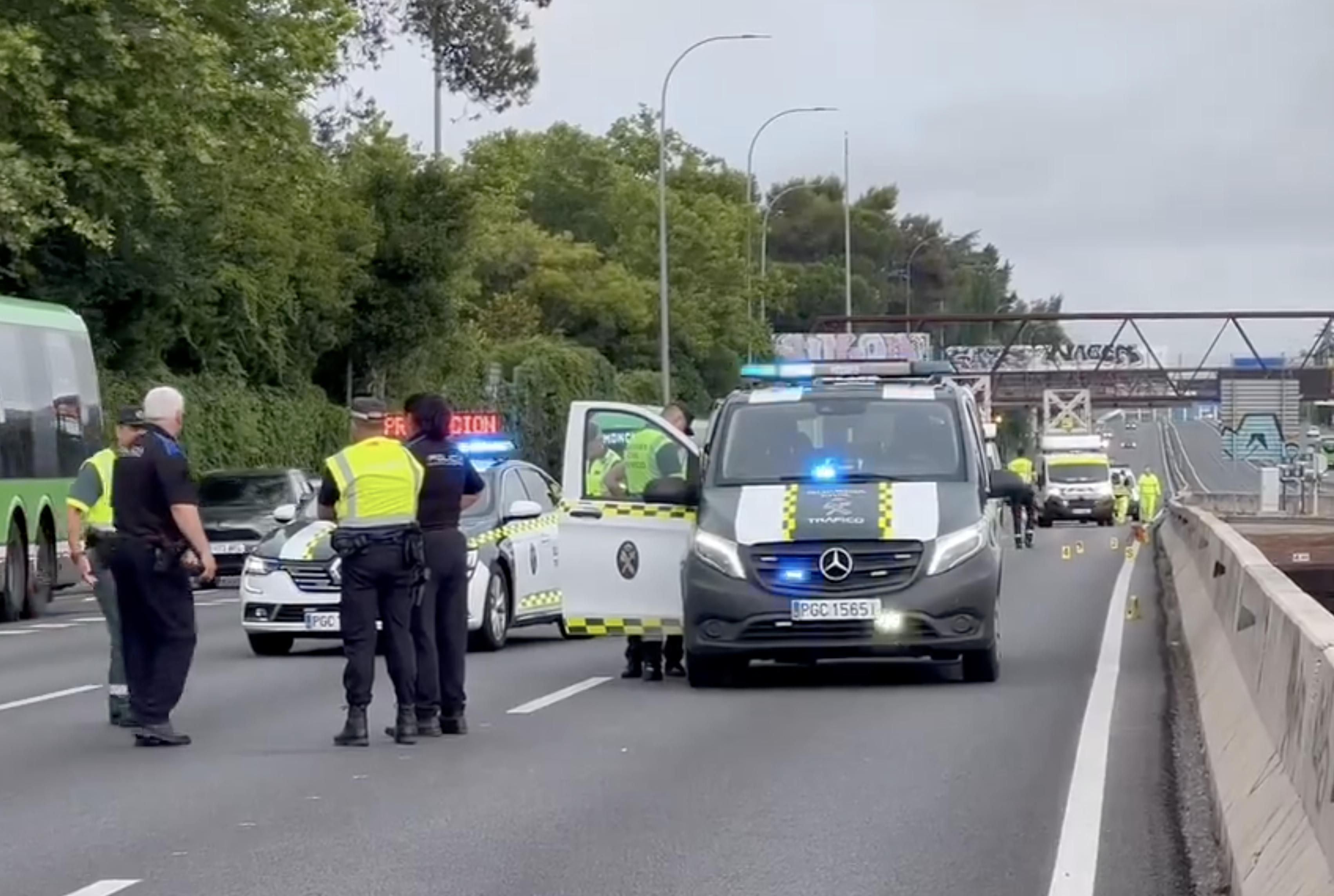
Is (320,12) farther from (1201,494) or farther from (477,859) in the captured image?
(1201,494)

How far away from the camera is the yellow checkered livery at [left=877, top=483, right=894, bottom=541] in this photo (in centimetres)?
1630

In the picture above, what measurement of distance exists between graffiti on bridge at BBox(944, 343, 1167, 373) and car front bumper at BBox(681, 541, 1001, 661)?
79010 millimetres

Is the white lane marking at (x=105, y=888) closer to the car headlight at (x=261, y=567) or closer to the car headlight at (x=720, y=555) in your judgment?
the car headlight at (x=720, y=555)

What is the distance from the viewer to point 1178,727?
1423cm

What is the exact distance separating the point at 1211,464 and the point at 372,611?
143018 mm

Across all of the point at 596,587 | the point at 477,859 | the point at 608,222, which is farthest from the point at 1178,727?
the point at 608,222

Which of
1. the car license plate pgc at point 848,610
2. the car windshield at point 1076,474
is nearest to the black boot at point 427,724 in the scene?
the car license plate pgc at point 848,610

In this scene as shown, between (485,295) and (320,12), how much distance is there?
46.2 metres

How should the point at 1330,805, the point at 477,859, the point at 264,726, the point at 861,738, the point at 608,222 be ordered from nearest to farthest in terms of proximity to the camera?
the point at 1330,805, the point at 477,859, the point at 861,738, the point at 264,726, the point at 608,222

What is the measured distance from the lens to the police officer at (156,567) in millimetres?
13734

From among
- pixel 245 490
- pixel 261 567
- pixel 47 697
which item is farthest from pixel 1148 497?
pixel 47 697

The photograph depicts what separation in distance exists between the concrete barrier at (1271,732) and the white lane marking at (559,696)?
3.84 meters

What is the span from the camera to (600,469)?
1733cm

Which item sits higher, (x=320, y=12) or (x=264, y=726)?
(x=320, y=12)
